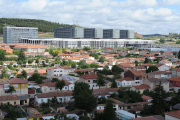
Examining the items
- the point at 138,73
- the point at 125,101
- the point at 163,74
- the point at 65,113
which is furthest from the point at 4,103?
the point at 163,74

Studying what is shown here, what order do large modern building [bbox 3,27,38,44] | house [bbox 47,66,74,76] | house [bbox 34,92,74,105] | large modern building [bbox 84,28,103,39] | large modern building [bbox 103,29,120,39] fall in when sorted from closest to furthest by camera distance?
1. house [bbox 34,92,74,105]
2. house [bbox 47,66,74,76]
3. large modern building [bbox 3,27,38,44]
4. large modern building [bbox 84,28,103,39]
5. large modern building [bbox 103,29,120,39]

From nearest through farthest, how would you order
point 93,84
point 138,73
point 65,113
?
1. point 65,113
2. point 93,84
3. point 138,73

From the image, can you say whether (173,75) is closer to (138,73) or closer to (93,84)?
(138,73)

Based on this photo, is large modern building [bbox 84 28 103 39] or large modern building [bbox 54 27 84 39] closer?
large modern building [bbox 54 27 84 39]

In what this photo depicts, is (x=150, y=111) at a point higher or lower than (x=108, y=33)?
lower

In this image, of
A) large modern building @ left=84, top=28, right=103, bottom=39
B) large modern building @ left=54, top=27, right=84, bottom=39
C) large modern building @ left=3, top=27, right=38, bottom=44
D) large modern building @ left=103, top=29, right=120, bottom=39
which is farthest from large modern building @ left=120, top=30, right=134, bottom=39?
large modern building @ left=3, top=27, right=38, bottom=44

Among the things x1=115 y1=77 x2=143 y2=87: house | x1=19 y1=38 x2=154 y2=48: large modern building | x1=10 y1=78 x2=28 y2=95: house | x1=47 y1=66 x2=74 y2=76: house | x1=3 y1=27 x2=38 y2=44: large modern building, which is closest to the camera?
x1=10 y1=78 x2=28 y2=95: house

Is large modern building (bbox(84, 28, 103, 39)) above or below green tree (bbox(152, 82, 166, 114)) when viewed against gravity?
above

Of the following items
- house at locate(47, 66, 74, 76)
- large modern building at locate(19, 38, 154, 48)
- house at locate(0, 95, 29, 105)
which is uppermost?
large modern building at locate(19, 38, 154, 48)

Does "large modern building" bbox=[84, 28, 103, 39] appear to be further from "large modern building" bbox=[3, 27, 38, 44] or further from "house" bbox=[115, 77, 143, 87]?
"house" bbox=[115, 77, 143, 87]
